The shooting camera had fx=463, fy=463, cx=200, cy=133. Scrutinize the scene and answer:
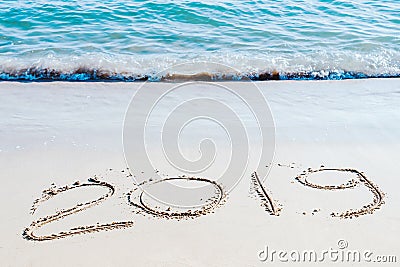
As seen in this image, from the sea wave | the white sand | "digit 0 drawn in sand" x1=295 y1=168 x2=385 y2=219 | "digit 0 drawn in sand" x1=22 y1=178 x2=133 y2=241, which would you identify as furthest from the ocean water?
"digit 0 drawn in sand" x1=22 y1=178 x2=133 y2=241

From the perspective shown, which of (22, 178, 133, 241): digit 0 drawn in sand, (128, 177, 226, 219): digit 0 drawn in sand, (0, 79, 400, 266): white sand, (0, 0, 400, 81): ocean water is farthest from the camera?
(0, 0, 400, 81): ocean water

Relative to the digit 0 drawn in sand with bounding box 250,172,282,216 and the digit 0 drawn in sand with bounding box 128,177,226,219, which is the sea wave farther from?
the digit 0 drawn in sand with bounding box 128,177,226,219

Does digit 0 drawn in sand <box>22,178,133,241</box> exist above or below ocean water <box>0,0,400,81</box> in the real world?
below

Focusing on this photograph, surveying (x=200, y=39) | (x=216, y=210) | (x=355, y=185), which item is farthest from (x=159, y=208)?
(x=200, y=39)

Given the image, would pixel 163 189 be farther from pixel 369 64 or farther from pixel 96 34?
pixel 96 34

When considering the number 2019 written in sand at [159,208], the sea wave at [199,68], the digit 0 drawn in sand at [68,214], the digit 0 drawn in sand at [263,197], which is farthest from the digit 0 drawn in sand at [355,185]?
the sea wave at [199,68]

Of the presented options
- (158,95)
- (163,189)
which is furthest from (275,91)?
(163,189)

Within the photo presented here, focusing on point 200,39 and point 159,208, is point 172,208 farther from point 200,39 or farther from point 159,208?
point 200,39
